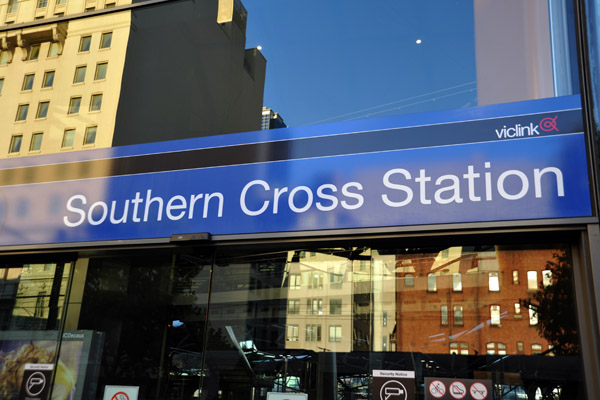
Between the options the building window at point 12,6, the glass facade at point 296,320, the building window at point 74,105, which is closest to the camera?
the glass facade at point 296,320

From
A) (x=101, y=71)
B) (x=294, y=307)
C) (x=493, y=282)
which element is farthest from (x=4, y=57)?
(x=493, y=282)

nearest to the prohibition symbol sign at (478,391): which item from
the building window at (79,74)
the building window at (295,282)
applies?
the building window at (295,282)

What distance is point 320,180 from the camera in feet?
17.8

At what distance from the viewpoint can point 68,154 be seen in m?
6.74

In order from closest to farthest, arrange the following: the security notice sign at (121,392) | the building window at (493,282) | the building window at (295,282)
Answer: the building window at (493,282) < the building window at (295,282) < the security notice sign at (121,392)

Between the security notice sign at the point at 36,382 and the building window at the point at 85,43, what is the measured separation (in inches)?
151

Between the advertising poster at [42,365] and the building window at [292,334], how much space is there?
211 centimetres

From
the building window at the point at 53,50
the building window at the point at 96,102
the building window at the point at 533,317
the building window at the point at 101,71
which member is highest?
the building window at the point at 53,50

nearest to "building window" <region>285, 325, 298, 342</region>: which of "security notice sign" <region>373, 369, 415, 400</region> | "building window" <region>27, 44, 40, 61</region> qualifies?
"security notice sign" <region>373, 369, 415, 400</region>

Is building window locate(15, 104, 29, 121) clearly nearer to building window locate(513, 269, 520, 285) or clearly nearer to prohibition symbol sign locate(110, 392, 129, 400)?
prohibition symbol sign locate(110, 392, 129, 400)

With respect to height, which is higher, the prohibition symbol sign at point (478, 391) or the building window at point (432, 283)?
the building window at point (432, 283)

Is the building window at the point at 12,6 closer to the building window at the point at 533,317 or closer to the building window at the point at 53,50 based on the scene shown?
the building window at the point at 53,50

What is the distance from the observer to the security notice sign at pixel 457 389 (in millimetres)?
4809

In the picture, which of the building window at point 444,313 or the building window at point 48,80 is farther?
the building window at point 48,80
